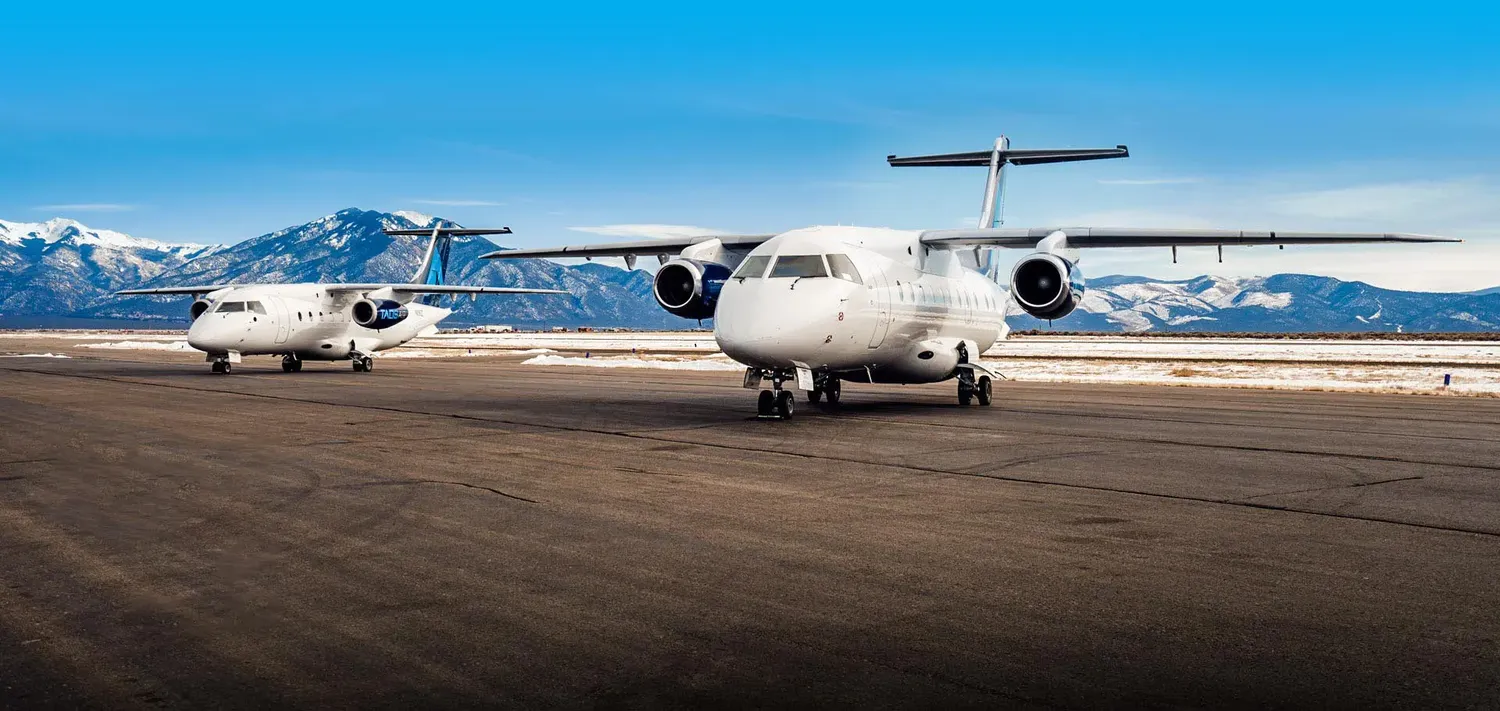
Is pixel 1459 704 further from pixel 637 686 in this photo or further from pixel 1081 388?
Answer: pixel 1081 388

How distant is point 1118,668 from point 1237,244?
57.9 ft

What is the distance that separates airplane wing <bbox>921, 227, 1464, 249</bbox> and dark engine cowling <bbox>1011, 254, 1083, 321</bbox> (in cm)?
88

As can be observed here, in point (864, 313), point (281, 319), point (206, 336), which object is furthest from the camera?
point (281, 319)

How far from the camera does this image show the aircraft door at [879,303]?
732 inches

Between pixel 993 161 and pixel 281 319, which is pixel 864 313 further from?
pixel 281 319

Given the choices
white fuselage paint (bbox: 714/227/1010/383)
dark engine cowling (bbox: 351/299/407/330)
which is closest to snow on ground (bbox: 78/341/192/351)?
dark engine cowling (bbox: 351/299/407/330)

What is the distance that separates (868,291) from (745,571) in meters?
12.0

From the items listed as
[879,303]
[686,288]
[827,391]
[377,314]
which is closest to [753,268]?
[879,303]

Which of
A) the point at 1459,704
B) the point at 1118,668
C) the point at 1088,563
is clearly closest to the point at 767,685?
the point at 1118,668

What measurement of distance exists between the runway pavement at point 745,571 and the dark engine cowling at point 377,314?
24.7 m

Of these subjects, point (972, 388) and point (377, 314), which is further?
point (377, 314)

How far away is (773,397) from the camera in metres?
18.1

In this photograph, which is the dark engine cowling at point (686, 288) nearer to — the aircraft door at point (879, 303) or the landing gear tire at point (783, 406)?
the landing gear tire at point (783, 406)

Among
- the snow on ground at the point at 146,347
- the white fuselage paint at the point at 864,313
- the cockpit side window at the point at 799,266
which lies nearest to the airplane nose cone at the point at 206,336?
the white fuselage paint at the point at 864,313
